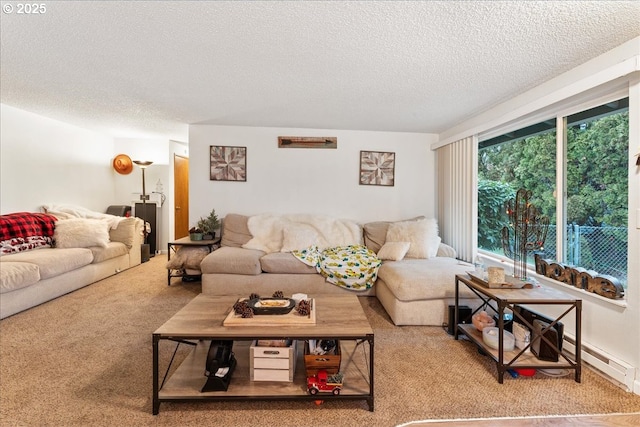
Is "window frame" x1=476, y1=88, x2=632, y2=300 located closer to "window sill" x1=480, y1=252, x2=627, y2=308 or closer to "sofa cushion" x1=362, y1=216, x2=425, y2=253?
"window sill" x1=480, y1=252, x2=627, y2=308

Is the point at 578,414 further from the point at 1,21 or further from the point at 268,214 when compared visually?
the point at 1,21

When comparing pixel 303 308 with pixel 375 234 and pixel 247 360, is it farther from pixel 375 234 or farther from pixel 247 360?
pixel 375 234

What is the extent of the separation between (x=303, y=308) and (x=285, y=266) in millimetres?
1428

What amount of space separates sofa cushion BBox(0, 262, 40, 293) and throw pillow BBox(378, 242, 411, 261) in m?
3.54

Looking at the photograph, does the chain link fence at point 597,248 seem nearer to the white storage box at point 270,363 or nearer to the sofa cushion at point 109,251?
the white storage box at point 270,363

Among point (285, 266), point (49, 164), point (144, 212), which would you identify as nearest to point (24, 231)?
point (49, 164)

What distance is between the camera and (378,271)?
3.12 metres

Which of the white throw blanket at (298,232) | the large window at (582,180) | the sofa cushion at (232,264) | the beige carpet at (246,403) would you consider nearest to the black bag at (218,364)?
the beige carpet at (246,403)

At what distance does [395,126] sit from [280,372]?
3308 millimetres

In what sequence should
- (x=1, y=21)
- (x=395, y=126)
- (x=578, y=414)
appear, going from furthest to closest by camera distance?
(x=395, y=126), (x=1, y=21), (x=578, y=414)

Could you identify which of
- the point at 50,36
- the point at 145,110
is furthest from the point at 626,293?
the point at 145,110

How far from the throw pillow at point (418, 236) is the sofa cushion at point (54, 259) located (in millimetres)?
3704

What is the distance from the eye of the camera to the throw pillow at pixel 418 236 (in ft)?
11.0

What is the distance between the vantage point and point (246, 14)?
1558mm
